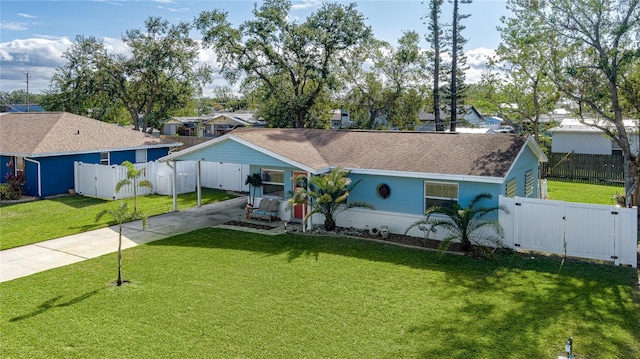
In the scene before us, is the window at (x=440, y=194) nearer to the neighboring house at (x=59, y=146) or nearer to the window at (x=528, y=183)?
the window at (x=528, y=183)

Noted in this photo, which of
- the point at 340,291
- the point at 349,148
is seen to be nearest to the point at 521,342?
the point at 340,291

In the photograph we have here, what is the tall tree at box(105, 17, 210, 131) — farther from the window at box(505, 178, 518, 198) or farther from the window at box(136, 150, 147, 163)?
the window at box(505, 178, 518, 198)

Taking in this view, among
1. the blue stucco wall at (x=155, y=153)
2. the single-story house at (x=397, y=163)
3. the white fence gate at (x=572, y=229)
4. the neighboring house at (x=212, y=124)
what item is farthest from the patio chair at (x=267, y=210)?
the neighboring house at (x=212, y=124)

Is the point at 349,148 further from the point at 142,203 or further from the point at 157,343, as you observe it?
the point at 157,343

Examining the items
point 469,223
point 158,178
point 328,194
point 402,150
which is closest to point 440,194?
point 469,223

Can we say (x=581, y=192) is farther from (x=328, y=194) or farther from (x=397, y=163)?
(x=328, y=194)

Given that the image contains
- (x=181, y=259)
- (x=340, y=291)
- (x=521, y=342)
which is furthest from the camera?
(x=181, y=259)
